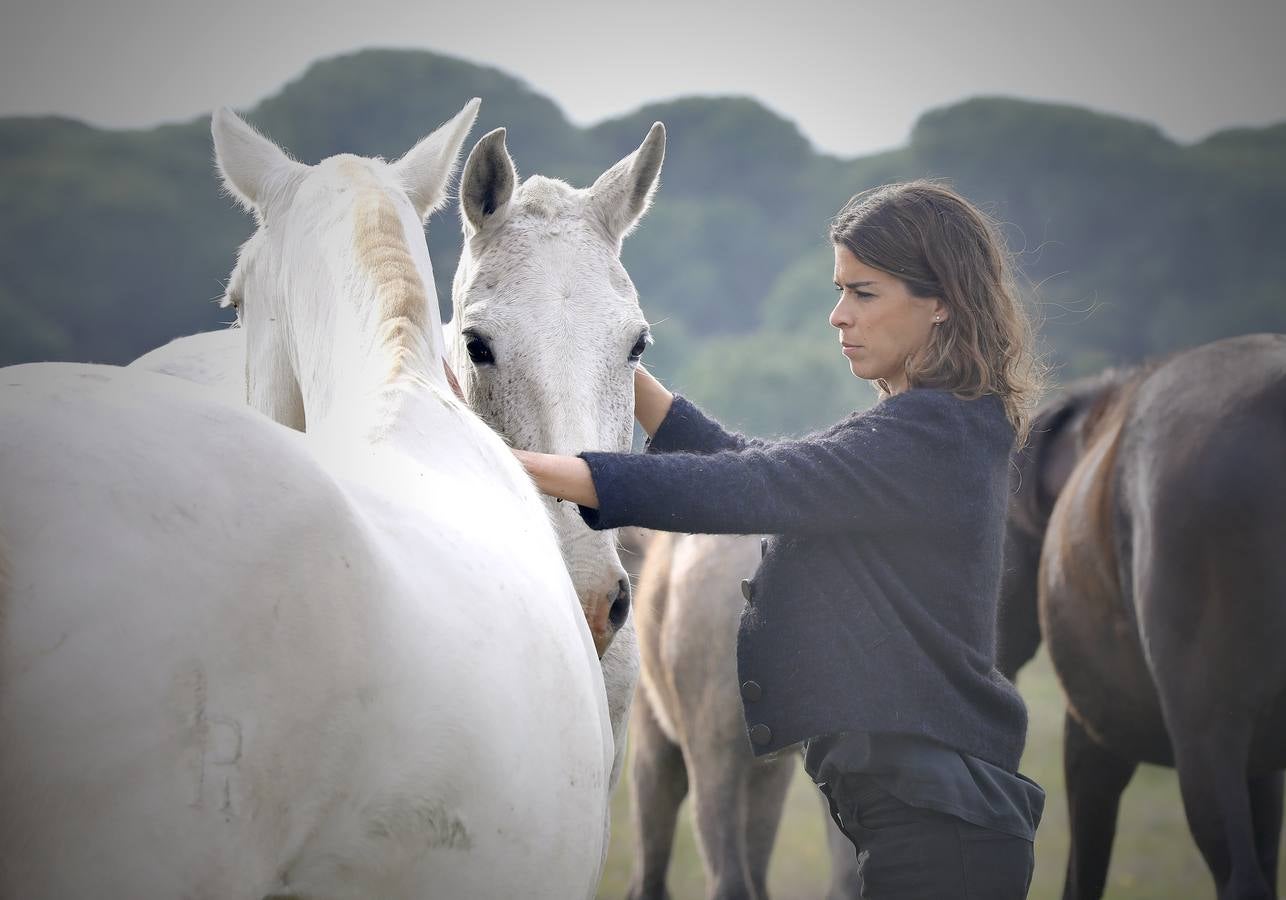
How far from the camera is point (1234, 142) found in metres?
38.2

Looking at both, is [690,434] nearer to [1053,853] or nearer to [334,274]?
[334,274]

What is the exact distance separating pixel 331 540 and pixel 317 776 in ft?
0.80

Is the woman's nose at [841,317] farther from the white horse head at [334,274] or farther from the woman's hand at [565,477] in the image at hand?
the white horse head at [334,274]

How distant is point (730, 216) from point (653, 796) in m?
36.6

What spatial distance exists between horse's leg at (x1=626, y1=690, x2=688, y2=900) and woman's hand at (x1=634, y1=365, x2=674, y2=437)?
8.53ft

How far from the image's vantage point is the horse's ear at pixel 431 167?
2.31 meters

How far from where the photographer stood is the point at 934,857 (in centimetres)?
192

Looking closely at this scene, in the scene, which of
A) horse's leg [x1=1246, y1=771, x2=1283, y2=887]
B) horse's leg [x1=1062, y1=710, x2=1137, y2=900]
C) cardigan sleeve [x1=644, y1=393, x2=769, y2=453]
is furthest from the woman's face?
horse's leg [x1=1062, y1=710, x2=1137, y2=900]

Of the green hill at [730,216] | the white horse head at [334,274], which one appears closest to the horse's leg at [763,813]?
the white horse head at [334,274]

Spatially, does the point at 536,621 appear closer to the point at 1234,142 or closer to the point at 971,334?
the point at 971,334

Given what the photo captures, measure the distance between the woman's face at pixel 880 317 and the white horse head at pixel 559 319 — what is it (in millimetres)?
585

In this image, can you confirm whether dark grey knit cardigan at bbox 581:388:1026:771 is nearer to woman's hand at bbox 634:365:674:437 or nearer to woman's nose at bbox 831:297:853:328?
woman's nose at bbox 831:297:853:328

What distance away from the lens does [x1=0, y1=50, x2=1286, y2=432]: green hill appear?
2303cm

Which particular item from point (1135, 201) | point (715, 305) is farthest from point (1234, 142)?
point (715, 305)
